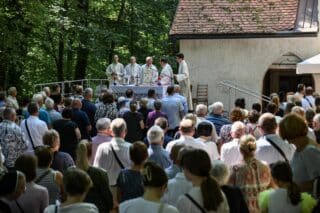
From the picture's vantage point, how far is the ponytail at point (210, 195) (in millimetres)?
5148

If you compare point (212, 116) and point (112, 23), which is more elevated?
point (112, 23)

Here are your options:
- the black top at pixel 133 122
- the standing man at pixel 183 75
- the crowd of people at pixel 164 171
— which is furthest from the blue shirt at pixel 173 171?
the standing man at pixel 183 75

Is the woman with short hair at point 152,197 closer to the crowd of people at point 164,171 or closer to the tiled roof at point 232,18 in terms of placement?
the crowd of people at point 164,171

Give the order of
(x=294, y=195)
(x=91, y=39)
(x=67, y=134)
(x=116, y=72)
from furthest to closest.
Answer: (x=91, y=39) → (x=116, y=72) → (x=67, y=134) → (x=294, y=195)

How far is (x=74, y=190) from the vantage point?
5.35 m

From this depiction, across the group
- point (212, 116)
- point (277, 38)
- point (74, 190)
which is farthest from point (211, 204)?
point (277, 38)

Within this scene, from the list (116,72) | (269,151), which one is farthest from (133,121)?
(116,72)

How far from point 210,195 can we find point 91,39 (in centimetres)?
2448

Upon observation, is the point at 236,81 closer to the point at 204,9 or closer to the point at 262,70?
the point at 262,70

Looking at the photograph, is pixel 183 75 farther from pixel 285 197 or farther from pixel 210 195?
pixel 210 195

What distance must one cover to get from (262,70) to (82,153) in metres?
19.8

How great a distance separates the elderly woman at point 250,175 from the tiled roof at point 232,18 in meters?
18.1

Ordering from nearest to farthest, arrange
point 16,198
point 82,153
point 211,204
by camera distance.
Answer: point 211,204 → point 16,198 → point 82,153

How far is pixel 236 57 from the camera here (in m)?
26.2
